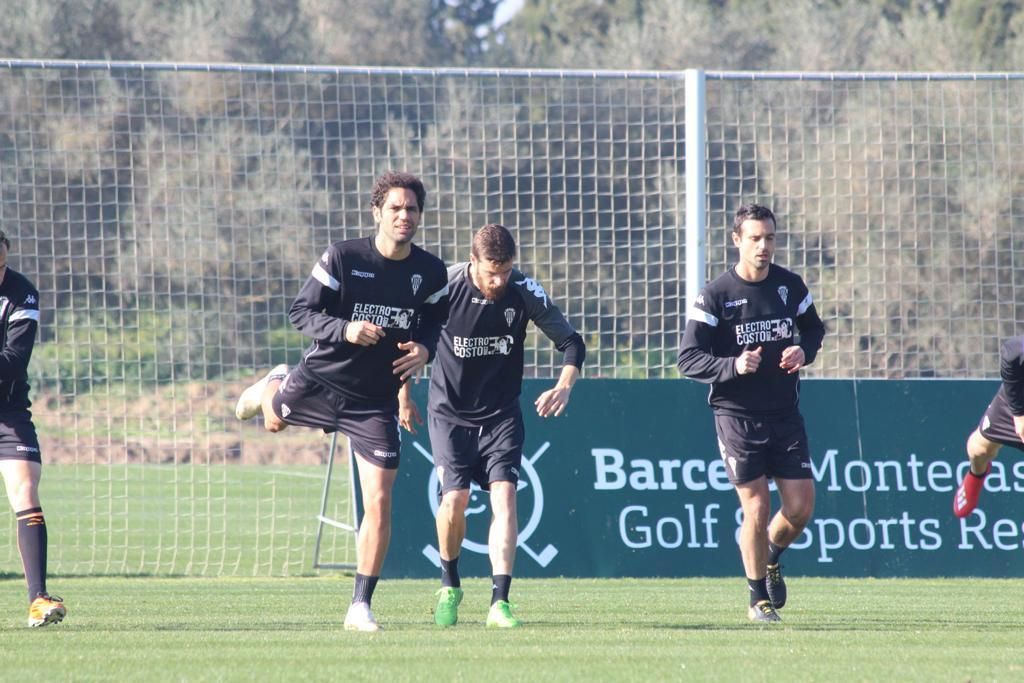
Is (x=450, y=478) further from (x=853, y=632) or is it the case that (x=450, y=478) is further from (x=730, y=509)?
(x=730, y=509)

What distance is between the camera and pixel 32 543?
25.7 feet

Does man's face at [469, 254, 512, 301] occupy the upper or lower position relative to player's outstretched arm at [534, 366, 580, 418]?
upper

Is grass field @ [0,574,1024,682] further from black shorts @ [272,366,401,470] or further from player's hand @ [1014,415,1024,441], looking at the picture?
player's hand @ [1014,415,1024,441]

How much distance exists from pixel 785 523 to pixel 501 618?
1940 millimetres

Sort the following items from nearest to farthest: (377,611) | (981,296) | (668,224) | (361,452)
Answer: (361,452) → (377,611) → (981,296) → (668,224)

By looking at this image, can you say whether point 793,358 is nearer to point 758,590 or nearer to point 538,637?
point 758,590

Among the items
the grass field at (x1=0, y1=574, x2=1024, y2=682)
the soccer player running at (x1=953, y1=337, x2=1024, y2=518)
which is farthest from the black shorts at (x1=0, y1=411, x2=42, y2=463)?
the soccer player running at (x1=953, y1=337, x2=1024, y2=518)

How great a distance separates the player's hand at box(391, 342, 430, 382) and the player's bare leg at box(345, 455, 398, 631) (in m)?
0.50

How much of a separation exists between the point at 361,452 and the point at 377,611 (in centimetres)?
162

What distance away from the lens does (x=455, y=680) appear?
586 cm

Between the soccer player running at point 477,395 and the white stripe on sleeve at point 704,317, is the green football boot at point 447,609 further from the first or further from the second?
the white stripe on sleeve at point 704,317

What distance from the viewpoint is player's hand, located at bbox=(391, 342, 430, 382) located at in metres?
7.56

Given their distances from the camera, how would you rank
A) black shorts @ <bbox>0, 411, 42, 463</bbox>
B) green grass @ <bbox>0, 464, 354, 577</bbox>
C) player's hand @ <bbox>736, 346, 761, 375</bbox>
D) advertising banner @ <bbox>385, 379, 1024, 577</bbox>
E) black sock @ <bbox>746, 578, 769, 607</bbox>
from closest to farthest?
black shorts @ <bbox>0, 411, 42, 463</bbox> < player's hand @ <bbox>736, 346, 761, 375</bbox> < black sock @ <bbox>746, 578, 769, 607</bbox> < advertising banner @ <bbox>385, 379, 1024, 577</bbox> < green grass @ <bbox>0, 464, 354, 577</bbox>

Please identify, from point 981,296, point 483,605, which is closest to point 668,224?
point 981,296
